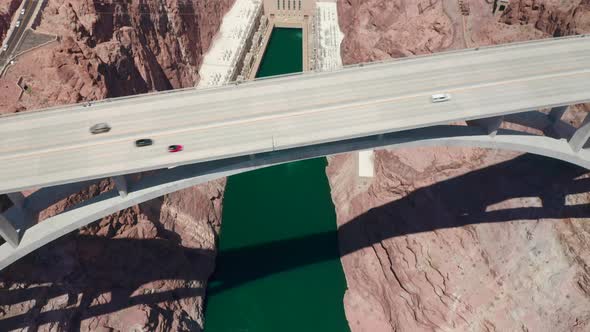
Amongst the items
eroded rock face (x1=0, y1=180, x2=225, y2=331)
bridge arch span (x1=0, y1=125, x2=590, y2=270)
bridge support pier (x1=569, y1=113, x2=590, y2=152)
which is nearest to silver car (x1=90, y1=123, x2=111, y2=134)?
bridge arch span (x1=0, y1=125, x2=590, y2=270)

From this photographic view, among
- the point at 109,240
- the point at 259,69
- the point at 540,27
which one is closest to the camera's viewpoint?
the point at 109,240

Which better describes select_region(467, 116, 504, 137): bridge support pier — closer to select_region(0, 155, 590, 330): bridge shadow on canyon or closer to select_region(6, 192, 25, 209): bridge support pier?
select_region(0, 155, 590, 330): bridge shadow on canyon

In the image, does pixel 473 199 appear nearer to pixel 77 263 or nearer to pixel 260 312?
pixel 260 312

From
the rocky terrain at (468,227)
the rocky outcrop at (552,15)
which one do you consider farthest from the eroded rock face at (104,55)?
the rocky outcrop at (552,15)

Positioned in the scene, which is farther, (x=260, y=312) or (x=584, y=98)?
(x=260, y=312)

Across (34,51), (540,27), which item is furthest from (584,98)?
(34,51)
